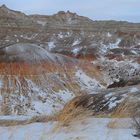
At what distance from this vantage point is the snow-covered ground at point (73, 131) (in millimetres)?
6020

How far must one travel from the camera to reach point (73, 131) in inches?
251

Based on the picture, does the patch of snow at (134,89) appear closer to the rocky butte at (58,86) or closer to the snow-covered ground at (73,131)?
the rocky butte at (58,86)

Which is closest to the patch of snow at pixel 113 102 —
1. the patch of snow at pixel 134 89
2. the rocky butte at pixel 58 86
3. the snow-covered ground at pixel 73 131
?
the rocky butte at pixel 58 86

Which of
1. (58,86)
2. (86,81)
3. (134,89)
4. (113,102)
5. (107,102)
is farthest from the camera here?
(86,81)

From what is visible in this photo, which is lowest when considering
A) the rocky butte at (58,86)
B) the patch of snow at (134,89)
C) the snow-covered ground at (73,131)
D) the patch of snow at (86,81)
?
the patch of snow at (86,81)

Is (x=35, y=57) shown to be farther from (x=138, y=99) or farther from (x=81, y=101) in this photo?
(x=138, y=99)

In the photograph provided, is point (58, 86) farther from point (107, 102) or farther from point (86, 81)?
point (107, 102)

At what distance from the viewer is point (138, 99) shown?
922 centimetres

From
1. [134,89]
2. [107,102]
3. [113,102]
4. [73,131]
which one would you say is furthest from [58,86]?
[73,131]

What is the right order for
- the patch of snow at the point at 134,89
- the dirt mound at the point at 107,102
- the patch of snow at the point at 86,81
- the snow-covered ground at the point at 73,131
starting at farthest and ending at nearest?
the patch of snow at the point at 86,81, the patch of snow at the point at 134,89, the dirt mound at the point at 107,102, the snow-covered ground at the point at 73,131

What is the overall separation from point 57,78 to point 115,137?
12.5 metres

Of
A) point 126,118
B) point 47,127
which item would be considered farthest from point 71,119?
point 126,118

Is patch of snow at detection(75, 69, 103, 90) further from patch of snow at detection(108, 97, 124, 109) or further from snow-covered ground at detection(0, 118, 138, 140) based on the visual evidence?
snow-covered ground at detection(0, 118, 138, 140)

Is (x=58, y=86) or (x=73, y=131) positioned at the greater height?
(x=73, y=131)
